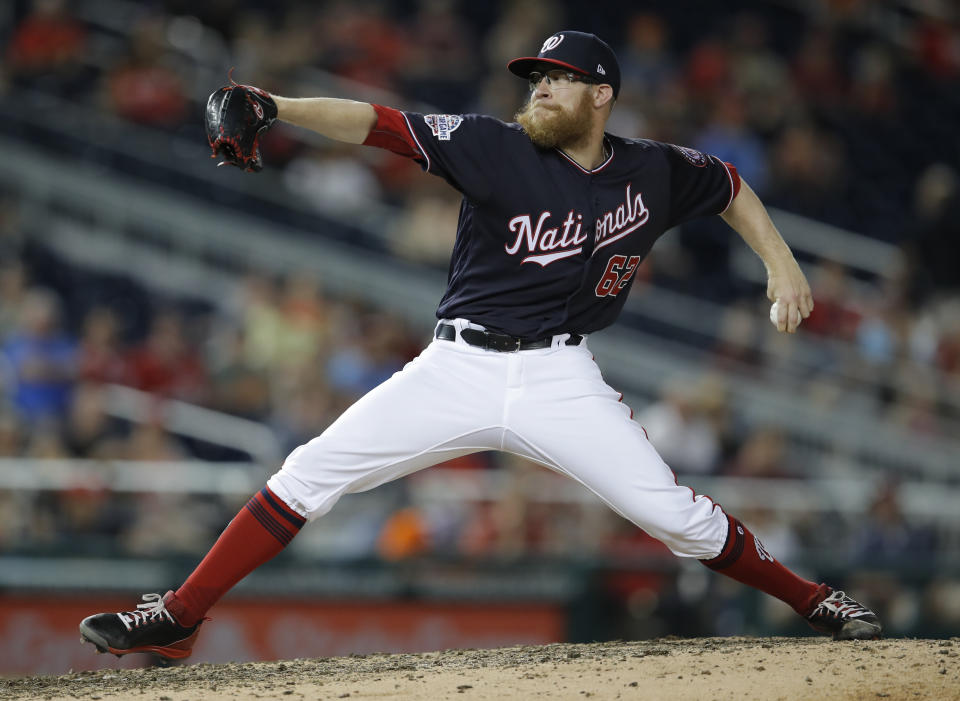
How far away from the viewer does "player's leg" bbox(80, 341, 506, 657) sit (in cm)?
431

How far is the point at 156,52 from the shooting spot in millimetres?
10594

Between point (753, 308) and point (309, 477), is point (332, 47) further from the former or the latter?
point (309, 477)

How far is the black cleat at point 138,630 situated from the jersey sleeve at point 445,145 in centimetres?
160

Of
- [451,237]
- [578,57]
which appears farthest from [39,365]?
[578,57]

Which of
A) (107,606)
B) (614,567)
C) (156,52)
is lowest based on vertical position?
(107,606)

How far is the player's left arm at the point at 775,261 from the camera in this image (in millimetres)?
4578

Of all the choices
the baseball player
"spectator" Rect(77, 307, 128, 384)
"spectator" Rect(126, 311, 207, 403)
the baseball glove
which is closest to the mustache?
the baseball player

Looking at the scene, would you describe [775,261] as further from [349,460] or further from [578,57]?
[349,460]

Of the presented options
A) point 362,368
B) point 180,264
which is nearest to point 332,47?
point 180,264

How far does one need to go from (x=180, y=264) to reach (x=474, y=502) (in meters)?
3.25

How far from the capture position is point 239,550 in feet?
14.4

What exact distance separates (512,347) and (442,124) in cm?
74

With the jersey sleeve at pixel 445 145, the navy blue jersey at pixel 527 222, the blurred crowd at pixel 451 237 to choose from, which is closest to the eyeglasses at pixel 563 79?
the navy blue jersey at pixel 527 222

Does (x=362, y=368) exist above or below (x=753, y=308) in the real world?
below
